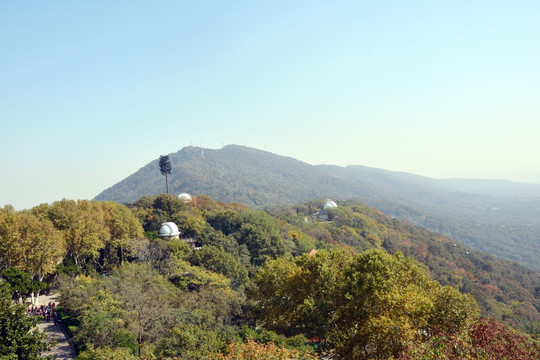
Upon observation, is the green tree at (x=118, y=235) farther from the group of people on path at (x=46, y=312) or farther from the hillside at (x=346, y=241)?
the hillside at (x=346, y=241)

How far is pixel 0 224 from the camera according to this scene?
79.4ft

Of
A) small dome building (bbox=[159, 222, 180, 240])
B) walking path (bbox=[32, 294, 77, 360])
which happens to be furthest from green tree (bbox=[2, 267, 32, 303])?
small dome building (bbox=[159, 222, 180, 240])

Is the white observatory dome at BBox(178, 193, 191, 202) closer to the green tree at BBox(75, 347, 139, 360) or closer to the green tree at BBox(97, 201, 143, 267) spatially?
the green tree at BBox(97, 201, 143, 267)

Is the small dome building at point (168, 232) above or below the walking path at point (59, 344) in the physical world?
above

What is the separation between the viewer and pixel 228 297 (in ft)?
71.9

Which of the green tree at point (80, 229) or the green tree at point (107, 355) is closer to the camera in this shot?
the green tree at point (107, 355)

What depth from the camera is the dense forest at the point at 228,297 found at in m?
12.3

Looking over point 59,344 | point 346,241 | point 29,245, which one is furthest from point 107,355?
point 346,241

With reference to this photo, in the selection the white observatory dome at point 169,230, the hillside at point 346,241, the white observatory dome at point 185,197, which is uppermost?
the white observatory dome at point 185,197

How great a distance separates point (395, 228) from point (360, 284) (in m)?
77.3

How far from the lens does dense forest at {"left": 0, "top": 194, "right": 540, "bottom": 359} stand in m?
12.3

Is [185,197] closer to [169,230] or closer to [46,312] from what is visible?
[169,230]

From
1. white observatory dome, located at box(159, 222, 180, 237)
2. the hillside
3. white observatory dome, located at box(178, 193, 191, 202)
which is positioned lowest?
the hillside

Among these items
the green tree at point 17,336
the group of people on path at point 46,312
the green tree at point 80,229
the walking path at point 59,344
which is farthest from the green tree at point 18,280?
the green tree at point 17,336
